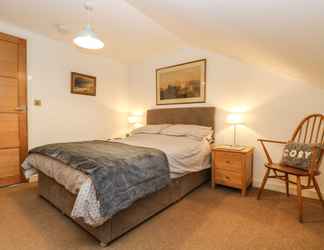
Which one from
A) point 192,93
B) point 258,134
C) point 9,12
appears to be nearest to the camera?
point 9,12

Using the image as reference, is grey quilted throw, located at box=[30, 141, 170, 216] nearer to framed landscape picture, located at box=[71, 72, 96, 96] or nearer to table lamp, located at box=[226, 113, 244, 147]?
table lamp, located at box=[226, 113, 244, 147]

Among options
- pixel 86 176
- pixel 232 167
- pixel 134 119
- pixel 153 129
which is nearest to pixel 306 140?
pixel 232 167

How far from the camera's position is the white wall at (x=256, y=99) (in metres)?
2.39

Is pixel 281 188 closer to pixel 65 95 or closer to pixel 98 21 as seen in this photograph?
pixel 98 21

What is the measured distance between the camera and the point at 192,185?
249cm

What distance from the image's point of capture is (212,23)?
4.64ft

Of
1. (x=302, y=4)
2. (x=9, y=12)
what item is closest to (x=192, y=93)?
(x=302, y=4)

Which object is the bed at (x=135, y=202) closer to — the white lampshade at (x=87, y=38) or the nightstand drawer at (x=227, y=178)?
the nightstand drawer at (x=227, y=178)

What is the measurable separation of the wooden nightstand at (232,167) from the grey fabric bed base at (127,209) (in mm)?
317

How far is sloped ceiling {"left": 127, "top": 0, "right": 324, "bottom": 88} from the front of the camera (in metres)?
0.92

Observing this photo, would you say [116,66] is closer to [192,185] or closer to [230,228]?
[192,185]

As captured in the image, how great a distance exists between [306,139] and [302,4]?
210 centimetres

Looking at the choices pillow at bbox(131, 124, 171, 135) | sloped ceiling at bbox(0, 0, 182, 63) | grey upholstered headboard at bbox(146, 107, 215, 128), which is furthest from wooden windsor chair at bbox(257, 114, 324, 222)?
sloped ceiling at bbox(0, 0, 182, 63)

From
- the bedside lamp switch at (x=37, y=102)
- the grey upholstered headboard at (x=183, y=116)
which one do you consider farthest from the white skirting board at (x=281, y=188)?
the bedside lamp switch at (x=37, y=102)
